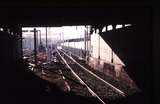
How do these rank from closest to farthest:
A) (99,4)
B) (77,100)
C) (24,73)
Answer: (99,4) < (77,100) < (24,73)

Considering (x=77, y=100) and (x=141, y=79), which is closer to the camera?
(x=77, y=100)

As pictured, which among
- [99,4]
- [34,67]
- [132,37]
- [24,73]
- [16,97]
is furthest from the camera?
[34,67]

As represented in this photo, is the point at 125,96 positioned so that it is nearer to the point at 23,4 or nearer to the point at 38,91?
the point at 38,91

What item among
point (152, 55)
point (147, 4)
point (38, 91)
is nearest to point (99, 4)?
point (147, 4)

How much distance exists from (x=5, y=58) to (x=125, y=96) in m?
14.5

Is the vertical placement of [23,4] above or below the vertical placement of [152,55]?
above

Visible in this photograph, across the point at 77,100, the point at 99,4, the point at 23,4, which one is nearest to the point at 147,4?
the point at 99,4

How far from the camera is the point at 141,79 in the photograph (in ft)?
59.8

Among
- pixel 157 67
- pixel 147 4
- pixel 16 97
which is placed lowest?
pixel 16 97

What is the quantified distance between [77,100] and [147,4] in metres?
9.72

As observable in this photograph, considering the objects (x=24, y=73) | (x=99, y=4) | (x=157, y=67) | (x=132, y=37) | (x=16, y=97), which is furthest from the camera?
(x=24, y=73)

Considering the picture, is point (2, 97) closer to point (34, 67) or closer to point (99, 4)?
point (99, 4)

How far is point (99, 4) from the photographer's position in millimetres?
6672

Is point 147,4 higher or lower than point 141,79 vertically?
higher
